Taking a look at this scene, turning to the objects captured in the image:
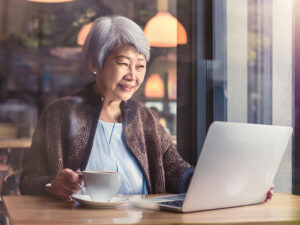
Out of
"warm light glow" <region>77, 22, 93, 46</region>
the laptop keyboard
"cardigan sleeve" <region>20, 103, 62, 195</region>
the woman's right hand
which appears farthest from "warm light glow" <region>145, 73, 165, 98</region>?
the laptop keyboard

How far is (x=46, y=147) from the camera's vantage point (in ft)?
5.90

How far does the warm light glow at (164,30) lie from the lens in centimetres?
240

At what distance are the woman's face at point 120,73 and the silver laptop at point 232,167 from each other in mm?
959

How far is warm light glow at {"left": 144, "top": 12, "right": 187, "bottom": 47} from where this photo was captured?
2398 millimetres

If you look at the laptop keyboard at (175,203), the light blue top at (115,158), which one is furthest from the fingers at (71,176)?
the light blue top at (115,158)

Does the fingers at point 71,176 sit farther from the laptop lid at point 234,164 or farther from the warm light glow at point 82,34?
the warm light glow at point 82,34

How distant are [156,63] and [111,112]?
492mm

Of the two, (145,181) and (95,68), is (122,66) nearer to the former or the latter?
(95,68)

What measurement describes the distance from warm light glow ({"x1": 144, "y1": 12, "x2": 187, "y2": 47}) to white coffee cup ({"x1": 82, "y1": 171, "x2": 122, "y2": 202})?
1.38 metres

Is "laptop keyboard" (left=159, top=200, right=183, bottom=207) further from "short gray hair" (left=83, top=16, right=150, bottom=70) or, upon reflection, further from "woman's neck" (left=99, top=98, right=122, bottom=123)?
"short gray hair" (left=83, top=16, right=150, bottom=70)

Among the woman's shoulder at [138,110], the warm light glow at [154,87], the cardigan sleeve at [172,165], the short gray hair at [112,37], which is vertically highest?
the short gray hair at [112,37]

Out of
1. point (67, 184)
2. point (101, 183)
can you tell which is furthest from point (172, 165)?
point (101, 183)

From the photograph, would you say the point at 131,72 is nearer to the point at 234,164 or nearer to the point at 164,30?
the point at 164,30

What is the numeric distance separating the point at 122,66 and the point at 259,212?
3.79 ft
